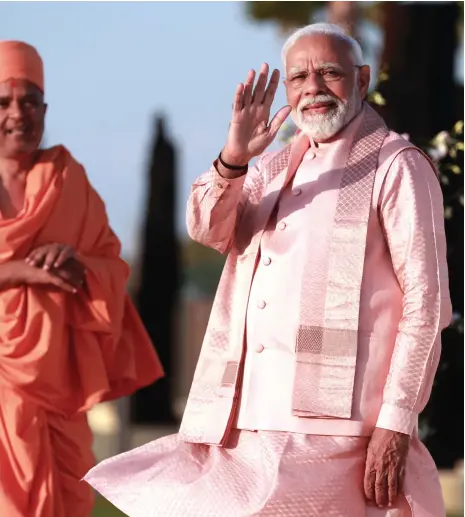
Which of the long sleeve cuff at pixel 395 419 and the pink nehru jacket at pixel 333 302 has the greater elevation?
the pink nehru jacket at pixel 333 302

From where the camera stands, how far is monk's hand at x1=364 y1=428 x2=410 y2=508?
13.1 ft

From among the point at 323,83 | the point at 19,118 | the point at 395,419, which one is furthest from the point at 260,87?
the point at 19,118

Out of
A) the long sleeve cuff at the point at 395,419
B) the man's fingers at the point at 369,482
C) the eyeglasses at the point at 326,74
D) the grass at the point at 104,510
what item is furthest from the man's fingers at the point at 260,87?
the grass at the point at 104,510

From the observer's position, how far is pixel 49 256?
6297mm

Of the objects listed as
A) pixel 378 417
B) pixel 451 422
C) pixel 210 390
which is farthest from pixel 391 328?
pixel 451 422

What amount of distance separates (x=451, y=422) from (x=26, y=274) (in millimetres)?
2473

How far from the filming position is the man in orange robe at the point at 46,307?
6.28 m

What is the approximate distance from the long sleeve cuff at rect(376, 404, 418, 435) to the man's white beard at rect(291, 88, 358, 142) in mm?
923

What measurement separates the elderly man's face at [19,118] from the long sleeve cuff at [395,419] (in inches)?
120

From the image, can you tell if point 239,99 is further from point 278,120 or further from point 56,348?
point 56,348

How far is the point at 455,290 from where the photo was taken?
6.66m

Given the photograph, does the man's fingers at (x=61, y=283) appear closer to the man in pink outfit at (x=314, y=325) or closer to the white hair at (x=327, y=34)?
the man in pink outfit at (x=314, y=325)

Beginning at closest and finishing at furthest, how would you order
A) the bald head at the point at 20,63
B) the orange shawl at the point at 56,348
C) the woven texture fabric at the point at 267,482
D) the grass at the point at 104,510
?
1. the woven texture fabric at the point at 267,482
2. the orange shawl at the point at 56,348
3. the bald head at the point at 20,63
4. the grass at the point at 104,510

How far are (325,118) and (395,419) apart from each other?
100 centimetres
